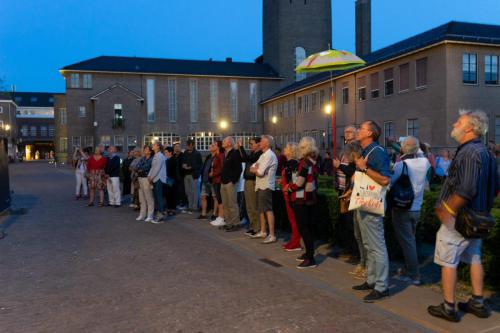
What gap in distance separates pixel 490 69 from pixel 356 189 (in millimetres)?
24263

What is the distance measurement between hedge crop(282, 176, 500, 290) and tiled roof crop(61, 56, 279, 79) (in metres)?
50.2

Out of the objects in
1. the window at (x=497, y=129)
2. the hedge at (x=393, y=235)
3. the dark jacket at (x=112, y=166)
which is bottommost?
the hedge at (x=393, y=235)

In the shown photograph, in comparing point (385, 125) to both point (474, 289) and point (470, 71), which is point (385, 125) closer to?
point (470, 71)

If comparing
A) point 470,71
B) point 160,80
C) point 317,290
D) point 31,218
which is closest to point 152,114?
point 160,80

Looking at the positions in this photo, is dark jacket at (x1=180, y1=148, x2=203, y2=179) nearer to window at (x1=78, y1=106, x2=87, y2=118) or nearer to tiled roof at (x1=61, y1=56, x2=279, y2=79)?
tiled roof at (x1=61, y1=56, x2=279, y2=79)

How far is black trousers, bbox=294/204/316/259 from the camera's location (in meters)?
6.89

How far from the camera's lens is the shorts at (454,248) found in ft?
14.7

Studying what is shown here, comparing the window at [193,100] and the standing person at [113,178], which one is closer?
A: the standing person at [113,178]

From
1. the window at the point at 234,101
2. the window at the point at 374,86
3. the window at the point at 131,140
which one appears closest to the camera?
the window at the point at 374,86

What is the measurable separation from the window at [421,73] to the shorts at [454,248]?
934 inches

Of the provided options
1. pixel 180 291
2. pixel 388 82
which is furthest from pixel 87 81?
pixel 180 291

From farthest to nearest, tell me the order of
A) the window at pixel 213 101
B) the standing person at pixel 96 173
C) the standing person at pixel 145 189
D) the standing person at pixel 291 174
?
the window at pixel 213 101 < the standing person at pixel 96 173 < the standing person at pixel 145 189 < the standing person at pixel 291 174

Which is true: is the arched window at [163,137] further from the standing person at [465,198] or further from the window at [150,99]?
the standing person at [465,198]

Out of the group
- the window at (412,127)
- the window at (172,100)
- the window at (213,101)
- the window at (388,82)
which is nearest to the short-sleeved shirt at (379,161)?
the window at (412,127)
